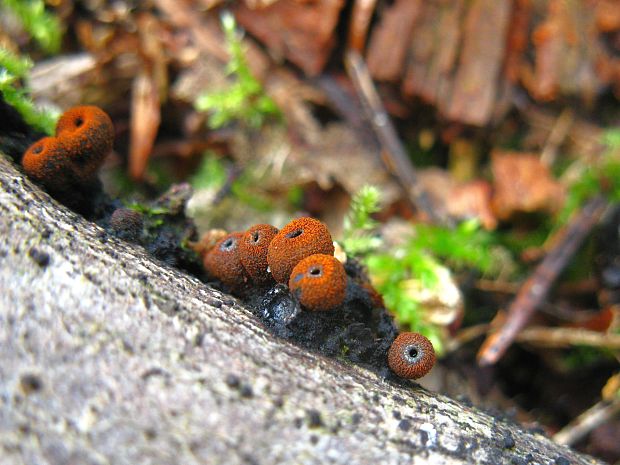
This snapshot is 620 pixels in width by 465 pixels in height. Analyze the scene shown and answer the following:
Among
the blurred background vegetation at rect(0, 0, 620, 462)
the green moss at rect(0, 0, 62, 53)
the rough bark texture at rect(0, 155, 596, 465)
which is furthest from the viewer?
the green moss at rect(0, 0, 62, 53)

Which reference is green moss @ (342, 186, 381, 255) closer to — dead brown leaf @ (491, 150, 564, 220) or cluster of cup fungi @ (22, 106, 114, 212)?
dead brown leaf @ (491, 150, 564, 220)

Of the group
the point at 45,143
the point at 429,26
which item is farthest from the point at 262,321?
the point at 429,26

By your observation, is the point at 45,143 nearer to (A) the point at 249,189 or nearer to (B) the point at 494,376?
(A) the point at 249,189

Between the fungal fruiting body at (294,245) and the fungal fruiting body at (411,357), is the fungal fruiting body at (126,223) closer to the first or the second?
the fungal fruiting body at (294,245)

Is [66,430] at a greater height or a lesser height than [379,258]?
lesser

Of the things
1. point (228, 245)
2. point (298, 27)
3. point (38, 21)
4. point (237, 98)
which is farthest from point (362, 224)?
point (38, 21)

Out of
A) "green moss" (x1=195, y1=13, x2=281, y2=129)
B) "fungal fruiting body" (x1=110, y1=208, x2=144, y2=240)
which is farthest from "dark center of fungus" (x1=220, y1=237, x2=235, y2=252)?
"green moss" (x1=195, y1=13, x2=281, y2=129)

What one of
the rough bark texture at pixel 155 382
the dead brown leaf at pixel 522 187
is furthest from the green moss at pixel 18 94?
the dead brown leaf at pixel 522 187
